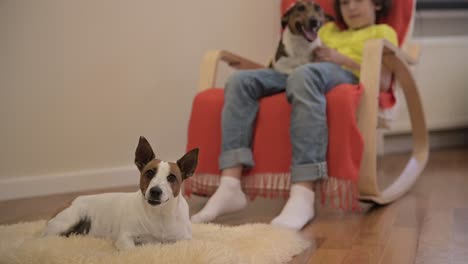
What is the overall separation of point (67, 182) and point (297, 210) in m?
1.07

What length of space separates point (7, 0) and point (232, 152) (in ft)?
3.51

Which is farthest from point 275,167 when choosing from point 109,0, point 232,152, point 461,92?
point 461,92

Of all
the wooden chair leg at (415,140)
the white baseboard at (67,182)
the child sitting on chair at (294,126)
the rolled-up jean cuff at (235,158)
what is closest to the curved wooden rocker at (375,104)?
the wooden chair leg at (415,140)

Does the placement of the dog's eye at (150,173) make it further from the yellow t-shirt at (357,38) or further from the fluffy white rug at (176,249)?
the yellow t-shirt at (357,38)

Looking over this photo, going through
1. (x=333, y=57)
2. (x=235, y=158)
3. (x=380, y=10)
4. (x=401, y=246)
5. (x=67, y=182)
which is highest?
(x=380, y=10)

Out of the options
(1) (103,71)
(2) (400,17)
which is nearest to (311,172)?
(2) (400,17)

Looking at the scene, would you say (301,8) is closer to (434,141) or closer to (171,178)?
(171,178)

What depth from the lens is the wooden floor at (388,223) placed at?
125 centimetres

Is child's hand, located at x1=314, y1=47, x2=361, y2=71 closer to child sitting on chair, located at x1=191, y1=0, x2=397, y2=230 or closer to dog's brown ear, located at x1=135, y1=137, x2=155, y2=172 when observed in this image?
child sitting on chair, located at x1=191, y1=0, x2=397, y2=230

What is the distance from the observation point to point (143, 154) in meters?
1.18

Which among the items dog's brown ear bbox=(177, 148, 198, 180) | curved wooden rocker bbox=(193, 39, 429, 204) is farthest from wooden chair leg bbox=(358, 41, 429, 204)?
dog's brown ear bbox=(177, 148, 198, 180)

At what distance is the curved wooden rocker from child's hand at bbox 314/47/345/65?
13 cm

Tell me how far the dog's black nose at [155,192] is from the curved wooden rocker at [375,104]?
753 mm

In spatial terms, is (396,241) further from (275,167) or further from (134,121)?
(134,121)
